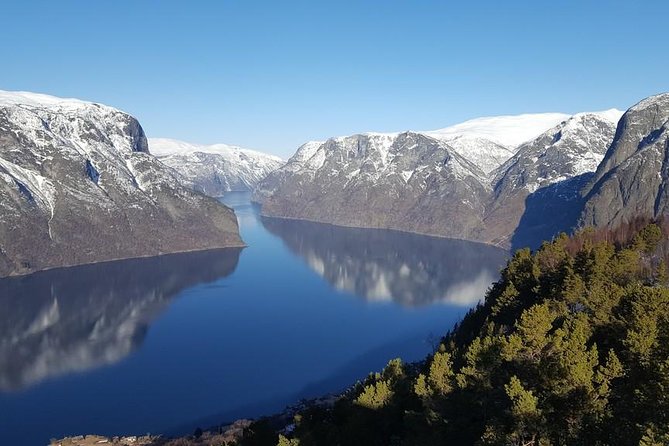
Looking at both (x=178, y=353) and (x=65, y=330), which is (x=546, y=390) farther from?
(x=65, y=330)

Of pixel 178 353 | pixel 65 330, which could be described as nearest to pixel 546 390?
pixel 178 353

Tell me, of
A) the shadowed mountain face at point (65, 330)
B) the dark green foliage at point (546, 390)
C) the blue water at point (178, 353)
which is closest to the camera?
the dark green foliage at point (546, 390)

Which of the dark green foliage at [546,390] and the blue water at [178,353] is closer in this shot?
the dark green foliage at [546,390]

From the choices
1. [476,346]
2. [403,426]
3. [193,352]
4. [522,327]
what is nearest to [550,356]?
[522,327]

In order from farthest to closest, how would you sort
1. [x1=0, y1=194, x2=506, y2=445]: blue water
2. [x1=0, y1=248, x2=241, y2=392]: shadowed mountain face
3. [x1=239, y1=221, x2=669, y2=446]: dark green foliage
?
[x1=0, y1=248, x2=241, y2=392]: shadowed mountain face, [x1=0, y1=194, x2=506, y2=445]: blue water, [x1=239, y1=221, x2=669, y2=446]: dark green foliage

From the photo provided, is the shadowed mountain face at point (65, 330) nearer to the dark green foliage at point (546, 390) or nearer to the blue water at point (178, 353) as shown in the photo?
the blue water at point (178, 353)

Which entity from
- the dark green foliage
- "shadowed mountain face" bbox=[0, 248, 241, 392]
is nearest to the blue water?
"shadowed mountain face" bbox=[0, 248, 241, 392]

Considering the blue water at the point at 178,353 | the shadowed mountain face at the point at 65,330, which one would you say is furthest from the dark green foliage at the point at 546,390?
the shadowed mountain face at the point at 65,330

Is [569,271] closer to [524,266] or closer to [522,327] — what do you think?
[524,266]

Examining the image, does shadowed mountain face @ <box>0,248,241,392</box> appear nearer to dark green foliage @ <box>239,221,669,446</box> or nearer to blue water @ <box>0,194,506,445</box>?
blue water @ <box>0,194,506,445</box>
